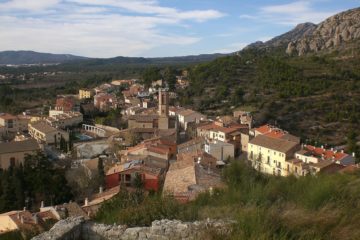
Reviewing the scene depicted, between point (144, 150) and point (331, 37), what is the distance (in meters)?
65.5

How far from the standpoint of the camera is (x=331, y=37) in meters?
80.8

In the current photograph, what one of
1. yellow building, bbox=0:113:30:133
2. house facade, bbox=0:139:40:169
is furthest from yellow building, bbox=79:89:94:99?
house facade, bbox=0:139:40:169

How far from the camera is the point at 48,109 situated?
157 feet

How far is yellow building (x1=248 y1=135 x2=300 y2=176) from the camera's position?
965 inches

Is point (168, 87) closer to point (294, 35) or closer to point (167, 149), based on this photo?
point (167, 149)

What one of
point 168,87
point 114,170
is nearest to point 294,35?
point 168,87

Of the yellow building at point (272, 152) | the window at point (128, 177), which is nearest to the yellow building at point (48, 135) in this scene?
the yellow building at point (272, 152)

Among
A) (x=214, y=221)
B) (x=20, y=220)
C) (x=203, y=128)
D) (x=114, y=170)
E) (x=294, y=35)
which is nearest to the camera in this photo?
(x=214, y=221)

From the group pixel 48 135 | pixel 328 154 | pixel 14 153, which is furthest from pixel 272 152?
pixel 48 135

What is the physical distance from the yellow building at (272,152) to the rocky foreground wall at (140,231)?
19.1 metres

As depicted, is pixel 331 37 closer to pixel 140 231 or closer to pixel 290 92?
pixel 290 92

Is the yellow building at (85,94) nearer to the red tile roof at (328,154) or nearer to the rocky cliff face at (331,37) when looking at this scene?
the rocky cliff face at (331,37)

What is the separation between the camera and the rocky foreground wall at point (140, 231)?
4.43 meters

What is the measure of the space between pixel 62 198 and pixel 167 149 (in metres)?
8.25
